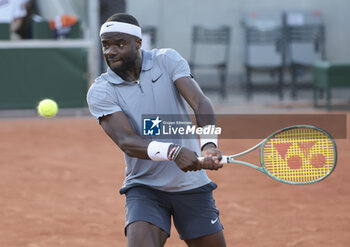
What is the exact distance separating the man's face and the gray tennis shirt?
0.10 metres

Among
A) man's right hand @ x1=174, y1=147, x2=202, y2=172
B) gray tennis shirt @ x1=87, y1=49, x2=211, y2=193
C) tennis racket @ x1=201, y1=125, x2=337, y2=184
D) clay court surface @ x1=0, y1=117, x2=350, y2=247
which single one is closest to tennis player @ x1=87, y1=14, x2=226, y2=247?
gray tennis shirt @ x1=87, y1=49, x2=211, y2=193

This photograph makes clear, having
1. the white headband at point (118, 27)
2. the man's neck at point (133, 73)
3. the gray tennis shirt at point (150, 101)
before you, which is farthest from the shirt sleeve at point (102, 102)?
the white headband at point (118, 27)

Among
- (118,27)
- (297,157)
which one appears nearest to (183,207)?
(297,157)

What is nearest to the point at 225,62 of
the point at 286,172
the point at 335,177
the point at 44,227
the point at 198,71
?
the point at 198,71

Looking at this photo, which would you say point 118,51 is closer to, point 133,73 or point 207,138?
point 133,73

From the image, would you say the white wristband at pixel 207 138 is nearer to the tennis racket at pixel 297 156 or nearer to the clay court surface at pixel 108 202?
the tennis racket at pixel 297 156

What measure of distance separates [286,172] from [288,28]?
11.4 metres

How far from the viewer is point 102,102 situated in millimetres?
3803

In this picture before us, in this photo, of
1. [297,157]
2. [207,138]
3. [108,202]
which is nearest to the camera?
[207,138]

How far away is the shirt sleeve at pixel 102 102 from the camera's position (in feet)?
12.5

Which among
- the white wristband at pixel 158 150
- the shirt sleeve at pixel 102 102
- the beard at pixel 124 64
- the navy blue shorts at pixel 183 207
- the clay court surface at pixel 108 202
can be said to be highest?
the beard at pixel 124 64

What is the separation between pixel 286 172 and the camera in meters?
3.96

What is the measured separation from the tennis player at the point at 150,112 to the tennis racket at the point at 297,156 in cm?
40

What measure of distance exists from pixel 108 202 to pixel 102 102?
3.30 metres
